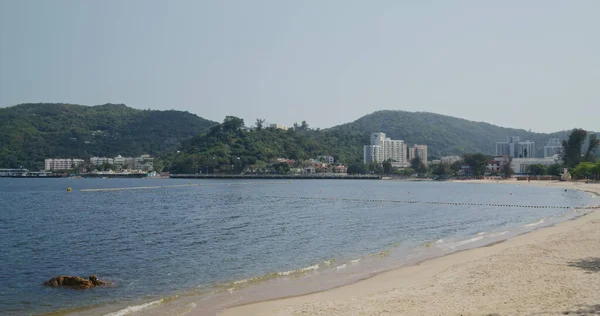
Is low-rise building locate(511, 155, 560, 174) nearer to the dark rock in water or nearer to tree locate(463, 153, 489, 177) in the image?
tree locate(463, 153, 489, 177)

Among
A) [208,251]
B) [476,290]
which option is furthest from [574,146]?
[476,290]

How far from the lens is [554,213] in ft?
143

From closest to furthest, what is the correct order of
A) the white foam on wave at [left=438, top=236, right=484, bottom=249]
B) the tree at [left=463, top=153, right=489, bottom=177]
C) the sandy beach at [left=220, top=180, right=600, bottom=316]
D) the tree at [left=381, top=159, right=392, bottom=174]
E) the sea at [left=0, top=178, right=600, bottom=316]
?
the sandy beach at [left=220, top=180, right=600, bottom=316], the sea at [left=0, top=178, right=600, bottom=316], the white foam on wave at [left=438, top=236, right=484, bottom=249], the tree at [left=463, top=153, right=489, bottom=177], the tree at [left=381, top=159, right=392, bottom=174]

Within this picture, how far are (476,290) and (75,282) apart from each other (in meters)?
13.1

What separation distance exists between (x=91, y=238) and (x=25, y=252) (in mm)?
5067

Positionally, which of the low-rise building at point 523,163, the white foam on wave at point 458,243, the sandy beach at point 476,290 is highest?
the low-rise building at point 523,163

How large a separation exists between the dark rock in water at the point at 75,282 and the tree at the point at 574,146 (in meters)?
141

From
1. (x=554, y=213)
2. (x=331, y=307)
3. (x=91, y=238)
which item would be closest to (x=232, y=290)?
(x=331, y=307)

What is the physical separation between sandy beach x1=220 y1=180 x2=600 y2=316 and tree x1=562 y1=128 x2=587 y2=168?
424 ft

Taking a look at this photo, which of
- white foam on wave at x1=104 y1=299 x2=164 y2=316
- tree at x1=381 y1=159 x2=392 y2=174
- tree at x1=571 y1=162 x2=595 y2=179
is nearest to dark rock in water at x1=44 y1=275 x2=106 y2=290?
white foam on wave at x1=104 y1=299 x2=164 y2=316

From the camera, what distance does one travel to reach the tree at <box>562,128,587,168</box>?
134 m

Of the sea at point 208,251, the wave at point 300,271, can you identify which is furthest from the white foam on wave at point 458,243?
the wave at point 300,271

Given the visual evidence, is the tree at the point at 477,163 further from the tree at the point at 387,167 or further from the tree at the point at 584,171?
the tree at the point at 584,171

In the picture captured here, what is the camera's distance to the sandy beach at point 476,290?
39.6 ft
